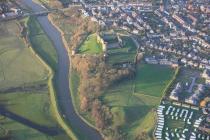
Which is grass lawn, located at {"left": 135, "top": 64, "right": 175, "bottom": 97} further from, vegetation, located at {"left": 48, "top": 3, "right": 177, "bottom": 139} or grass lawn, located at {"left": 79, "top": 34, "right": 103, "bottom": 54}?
grass lawn, located at {"left": 79, "top": 34, "right": 103, "bottom": 54}

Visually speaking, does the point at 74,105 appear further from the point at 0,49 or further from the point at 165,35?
the point at 165,35

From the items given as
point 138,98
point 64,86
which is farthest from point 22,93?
point 138,98

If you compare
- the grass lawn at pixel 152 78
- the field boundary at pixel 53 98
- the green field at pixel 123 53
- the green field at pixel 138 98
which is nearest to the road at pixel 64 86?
the field boundary at pixel 53 98

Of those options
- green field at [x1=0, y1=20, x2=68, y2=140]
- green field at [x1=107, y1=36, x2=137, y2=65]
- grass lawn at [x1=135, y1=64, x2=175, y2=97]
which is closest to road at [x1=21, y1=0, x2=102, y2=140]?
green field at [x1=0, y1=20, x2=68, y2=140]

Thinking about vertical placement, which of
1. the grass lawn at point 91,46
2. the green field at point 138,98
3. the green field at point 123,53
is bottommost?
the green field at point 138,98

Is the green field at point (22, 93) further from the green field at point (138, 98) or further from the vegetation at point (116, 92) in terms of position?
the green field at point (138, 98)

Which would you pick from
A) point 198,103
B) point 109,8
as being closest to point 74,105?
point 198,103
